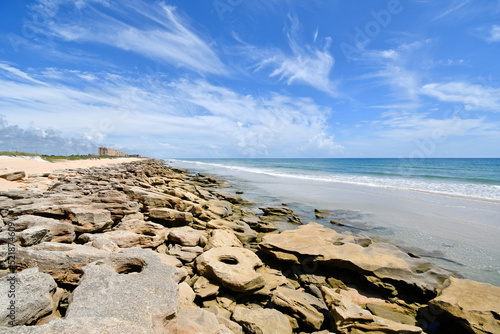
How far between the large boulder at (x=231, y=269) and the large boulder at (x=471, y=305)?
290 cm

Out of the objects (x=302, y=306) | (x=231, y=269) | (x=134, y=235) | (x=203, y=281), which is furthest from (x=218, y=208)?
(x=302, y=306)

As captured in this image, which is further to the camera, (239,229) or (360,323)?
(239,229)

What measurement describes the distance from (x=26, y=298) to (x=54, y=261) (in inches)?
31.6

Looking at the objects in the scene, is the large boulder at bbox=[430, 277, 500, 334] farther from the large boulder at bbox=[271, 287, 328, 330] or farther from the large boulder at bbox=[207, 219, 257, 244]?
the large boulder at bbox=[207, 219, 257, 244]

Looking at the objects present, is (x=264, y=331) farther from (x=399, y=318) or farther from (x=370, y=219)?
(x=370, y=219)

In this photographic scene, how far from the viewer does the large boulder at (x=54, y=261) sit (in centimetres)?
281

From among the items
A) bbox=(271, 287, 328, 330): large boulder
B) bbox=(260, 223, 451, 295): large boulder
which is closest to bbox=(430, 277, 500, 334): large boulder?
bbox=(260, 223, 451, 295): large boulder

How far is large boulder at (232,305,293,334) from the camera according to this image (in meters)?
3.01

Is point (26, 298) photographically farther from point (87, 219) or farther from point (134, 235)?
point (87, 219)

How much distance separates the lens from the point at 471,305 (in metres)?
3.46

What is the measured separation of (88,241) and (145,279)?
7.04ft

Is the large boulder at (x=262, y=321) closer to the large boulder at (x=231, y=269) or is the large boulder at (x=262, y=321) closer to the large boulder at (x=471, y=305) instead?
the large boulder at (x=231, y=269)

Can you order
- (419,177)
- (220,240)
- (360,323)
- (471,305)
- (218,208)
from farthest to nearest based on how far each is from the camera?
(419,177) → (218,208) → (220,240) → (471,305) → (360,323)

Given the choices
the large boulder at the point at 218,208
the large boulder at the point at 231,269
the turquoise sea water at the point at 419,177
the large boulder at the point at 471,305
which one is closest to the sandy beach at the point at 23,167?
the large boulder at the point at 218,208
